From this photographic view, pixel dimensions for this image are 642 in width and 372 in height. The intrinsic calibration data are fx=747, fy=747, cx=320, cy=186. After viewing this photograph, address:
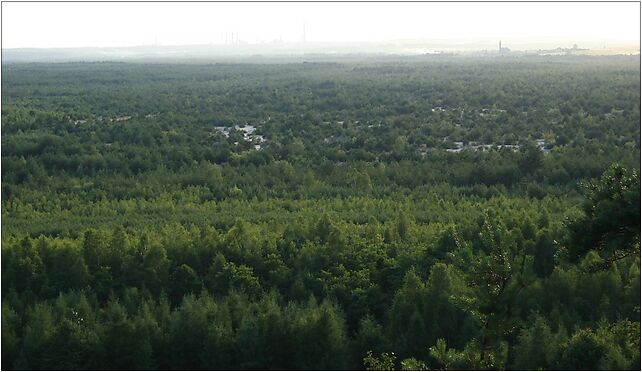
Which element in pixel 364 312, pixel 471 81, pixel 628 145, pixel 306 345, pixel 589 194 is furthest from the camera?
pixel 471 81

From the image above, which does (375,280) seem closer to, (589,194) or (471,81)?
(589,194)

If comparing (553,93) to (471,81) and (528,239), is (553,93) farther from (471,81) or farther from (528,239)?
(528,239)

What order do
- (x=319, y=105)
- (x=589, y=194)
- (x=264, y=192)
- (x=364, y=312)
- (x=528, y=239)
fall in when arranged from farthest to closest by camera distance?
(x=319, y=105)
(x=264, y=192)
(x=528, y=239)
(x=364, y=312)
(x=589, y=194)

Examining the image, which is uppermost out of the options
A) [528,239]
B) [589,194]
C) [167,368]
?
[589,194]

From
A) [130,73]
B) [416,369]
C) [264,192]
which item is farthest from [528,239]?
[130,73]

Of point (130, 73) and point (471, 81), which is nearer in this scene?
point (471, 81)

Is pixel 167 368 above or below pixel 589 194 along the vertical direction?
below
